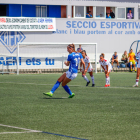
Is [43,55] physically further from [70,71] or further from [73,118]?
[73,118]

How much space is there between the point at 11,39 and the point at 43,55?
316 centimetres

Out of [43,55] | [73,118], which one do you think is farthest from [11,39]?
[73,118]

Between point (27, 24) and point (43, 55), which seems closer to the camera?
point (43, 55)

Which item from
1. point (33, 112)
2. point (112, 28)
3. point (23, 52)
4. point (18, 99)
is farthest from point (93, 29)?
point (33, 112)

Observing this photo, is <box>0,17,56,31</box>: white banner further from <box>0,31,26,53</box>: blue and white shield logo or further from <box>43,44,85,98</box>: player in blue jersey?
<box>43,44,85,98</box>: player in blue jersey

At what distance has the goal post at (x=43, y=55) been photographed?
32.1m

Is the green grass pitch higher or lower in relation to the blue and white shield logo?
lower

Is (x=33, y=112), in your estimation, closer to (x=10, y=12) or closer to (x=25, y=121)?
(x=25, y=121)

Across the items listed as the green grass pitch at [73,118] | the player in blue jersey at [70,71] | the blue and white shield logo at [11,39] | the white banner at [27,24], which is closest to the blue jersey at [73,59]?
the player in blue jersey at [70,71]

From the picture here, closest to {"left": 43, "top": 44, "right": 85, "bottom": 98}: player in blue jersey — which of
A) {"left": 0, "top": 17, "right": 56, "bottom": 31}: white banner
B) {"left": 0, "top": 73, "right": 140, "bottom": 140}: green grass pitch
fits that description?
{"left": 0, "top": 73, "right": 140, "bottom": 140}: green grass pitch

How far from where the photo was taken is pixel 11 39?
33.6m

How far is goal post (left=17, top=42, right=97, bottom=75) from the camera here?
32125 mm

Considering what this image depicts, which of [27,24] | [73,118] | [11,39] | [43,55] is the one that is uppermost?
[27,24]

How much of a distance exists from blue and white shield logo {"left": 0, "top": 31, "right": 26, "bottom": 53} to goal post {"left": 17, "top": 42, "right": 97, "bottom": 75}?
0.82 m
